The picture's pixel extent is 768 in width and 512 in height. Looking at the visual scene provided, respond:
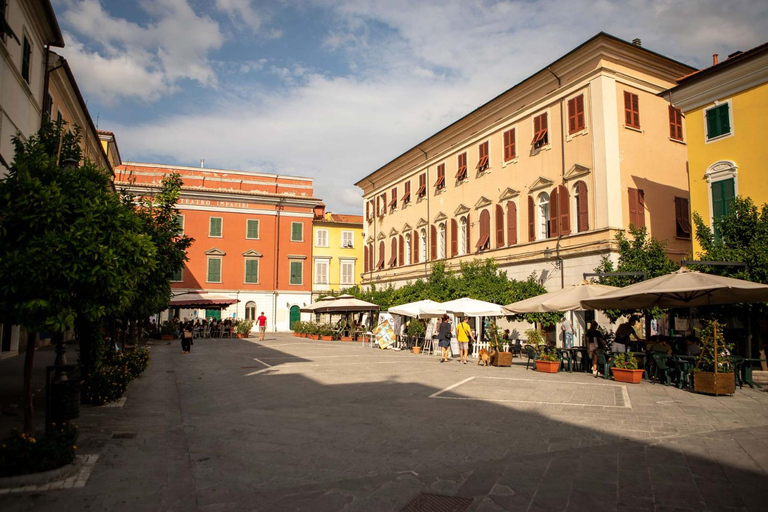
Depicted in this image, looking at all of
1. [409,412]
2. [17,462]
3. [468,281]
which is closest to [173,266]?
[409,412]

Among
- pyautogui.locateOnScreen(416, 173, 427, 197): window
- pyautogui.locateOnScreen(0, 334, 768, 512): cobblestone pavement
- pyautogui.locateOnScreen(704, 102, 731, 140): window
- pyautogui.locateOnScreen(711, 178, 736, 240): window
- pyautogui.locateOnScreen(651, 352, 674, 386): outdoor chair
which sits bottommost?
pyautogui.locateOnScreen(0, 334, 768, 512): cobblestone pavement

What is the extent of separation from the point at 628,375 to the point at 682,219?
1226cm

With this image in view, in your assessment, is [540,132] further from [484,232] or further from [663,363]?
[663,363]

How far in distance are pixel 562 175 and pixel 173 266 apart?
16.2m

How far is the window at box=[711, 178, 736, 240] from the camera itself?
16328mm

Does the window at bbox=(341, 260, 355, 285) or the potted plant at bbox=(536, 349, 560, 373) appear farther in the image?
the window at bbox=(341, 260, 355, 285)

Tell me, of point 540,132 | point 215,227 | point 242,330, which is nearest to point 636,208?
point 540,132

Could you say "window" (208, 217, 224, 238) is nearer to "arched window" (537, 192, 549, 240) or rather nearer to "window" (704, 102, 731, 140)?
"arched window" (537, 192, 549, 240)

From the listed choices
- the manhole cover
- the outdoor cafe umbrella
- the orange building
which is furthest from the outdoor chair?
the orange building

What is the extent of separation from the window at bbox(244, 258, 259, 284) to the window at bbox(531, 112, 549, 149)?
27598 millimetres

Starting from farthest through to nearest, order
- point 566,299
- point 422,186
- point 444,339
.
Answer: point 422,186
point 444,339
point 566,299

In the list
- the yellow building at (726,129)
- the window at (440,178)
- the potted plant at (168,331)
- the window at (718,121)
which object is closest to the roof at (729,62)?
the yellow building at (726,129)

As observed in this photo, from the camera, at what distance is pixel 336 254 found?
49.1 metres

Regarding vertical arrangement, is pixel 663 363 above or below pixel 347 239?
below
